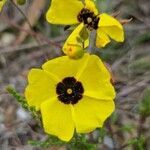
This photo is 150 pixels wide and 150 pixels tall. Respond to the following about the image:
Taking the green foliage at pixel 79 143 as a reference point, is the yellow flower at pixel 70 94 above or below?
above

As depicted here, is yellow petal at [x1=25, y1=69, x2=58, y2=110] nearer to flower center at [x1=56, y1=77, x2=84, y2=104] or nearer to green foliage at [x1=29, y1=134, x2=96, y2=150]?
flower center at [x1=56, y1=77, x2=84, y2=104]

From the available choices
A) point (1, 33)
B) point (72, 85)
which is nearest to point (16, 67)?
point (1, 33)

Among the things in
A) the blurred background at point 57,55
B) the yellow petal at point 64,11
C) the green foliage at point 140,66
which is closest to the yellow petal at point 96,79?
the yellow petal at point 64,11

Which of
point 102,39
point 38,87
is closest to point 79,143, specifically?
point 38,87

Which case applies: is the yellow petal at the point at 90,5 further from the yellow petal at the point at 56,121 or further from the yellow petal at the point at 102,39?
the yellow petal at the point at 56,121

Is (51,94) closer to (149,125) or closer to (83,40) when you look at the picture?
(83,40)

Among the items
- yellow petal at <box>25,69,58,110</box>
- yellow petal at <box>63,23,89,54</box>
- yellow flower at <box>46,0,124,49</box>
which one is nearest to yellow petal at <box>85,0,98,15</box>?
yellow flower at <box>46,0,124,49</box>
